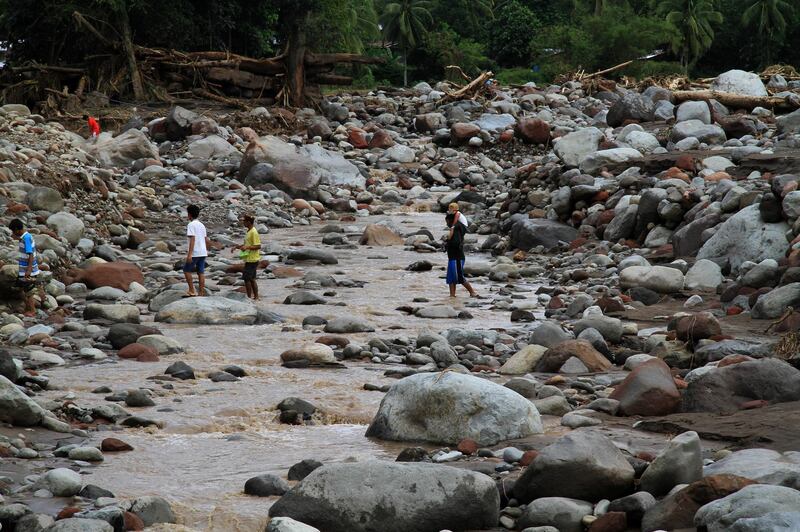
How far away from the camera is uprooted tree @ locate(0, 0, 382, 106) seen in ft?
90.1

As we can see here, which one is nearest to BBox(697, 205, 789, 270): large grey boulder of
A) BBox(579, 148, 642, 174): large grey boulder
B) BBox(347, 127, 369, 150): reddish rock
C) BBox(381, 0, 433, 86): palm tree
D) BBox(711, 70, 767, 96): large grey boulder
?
BBox(579, 148, 642, 174): large grey boulder

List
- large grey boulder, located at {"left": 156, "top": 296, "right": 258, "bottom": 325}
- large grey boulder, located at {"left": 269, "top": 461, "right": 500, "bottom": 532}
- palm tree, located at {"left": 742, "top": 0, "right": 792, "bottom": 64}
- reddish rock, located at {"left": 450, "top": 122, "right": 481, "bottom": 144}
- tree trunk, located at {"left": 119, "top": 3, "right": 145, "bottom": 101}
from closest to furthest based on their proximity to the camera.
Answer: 1. large grey boulder, located at {"left": 269, "top": 461, "right": 500, "bottom": 532}
2. large grey boulder, located at {"left": 156, "top": 296, "right": 258, "bottom": 325}
3. reddish rock, located at {"left": 450, "top": 122, "right": 481, "bottom": 144}
4. tree trunk, located at {"left": 119, "top": 3, "right": 145, "bottom": 101}
5. palm tree, located at {"left": 742, "top": 0, "right": 792, "bottom": 64}

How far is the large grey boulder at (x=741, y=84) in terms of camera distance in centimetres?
2841

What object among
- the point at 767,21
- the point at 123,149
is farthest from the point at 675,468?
the point at 767,21

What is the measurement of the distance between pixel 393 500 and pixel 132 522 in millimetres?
1245

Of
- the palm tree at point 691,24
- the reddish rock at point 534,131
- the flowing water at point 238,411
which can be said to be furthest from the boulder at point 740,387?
the palm tree at point 691,24

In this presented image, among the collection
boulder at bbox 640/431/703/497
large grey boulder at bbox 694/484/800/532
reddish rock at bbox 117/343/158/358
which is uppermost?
large grey boulder at bbox 694/484/800/532

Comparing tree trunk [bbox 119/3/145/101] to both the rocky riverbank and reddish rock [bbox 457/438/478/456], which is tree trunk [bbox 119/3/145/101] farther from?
reddish rock [bbox 457/438/478/456]

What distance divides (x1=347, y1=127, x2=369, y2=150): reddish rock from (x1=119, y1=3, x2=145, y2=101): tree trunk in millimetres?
5517

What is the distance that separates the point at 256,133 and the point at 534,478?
21649mm

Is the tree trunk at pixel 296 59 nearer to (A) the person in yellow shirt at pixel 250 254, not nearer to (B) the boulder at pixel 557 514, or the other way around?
(A) the person in yellow shirt at pixel 250 254

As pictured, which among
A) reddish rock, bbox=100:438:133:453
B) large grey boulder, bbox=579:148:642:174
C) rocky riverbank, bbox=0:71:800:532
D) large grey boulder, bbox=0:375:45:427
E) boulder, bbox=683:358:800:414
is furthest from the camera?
large grey boulder, bbox=579:148:642:174

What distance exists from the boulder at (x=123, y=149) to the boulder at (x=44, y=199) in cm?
674

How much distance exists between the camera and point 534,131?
2655cm
